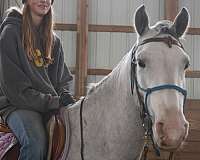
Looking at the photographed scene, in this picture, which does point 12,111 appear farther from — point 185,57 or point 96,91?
point 185,57

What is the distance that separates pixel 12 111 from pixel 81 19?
4.82 metres

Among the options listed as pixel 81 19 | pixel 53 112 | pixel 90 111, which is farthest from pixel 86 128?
pixel 81 19

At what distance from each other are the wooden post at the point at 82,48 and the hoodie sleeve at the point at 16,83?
4587 millimetres

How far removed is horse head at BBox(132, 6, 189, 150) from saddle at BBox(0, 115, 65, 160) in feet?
1.59

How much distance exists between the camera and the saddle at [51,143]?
201cm

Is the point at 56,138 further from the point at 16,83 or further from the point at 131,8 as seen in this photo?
the point at 131,8

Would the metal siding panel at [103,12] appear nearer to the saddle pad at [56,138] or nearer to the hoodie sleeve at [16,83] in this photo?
the hoodie sleeve at [16,83]

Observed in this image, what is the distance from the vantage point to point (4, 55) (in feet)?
6.84

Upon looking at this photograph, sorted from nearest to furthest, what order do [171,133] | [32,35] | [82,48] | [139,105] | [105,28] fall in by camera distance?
[171,133]
[139,105]
[32,35]
[82,48]
[105,28]

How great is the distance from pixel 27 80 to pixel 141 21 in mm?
667

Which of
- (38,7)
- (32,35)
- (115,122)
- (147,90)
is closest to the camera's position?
(147,90)

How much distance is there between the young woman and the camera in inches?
79.0

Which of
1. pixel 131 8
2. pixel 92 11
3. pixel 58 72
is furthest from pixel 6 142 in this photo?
pixel 131 8

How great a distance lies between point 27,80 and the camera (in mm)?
2094
